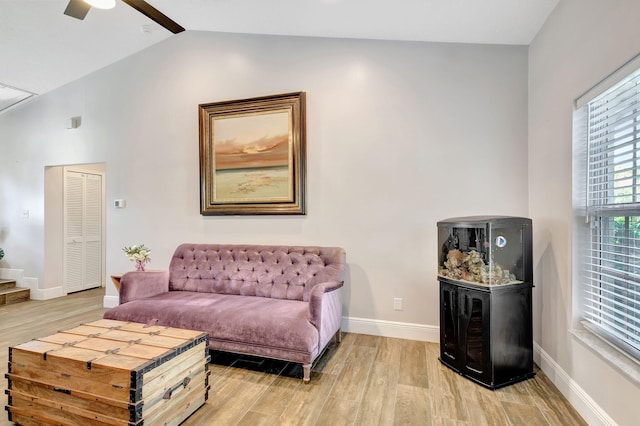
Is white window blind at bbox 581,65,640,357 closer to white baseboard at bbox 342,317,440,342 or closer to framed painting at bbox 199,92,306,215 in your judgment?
white baseboard at bbox 342,317,440,342

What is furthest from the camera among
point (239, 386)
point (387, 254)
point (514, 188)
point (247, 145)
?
point (247, 145)

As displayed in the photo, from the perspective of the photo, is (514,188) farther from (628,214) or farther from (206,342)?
(206,342)

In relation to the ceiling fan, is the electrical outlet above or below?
below

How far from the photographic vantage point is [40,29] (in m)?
3.46

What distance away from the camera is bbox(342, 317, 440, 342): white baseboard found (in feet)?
10.4

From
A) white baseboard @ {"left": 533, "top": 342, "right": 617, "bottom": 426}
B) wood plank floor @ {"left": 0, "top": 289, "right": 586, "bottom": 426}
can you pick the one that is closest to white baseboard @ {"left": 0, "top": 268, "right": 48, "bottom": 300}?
wood plank floor @ {"left": 0, "top": 289, "right": 586, "bottom": 426}

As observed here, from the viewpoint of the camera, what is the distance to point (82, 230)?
5.41 metres

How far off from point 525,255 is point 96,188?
253 inches

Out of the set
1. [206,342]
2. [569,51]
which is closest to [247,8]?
[569,51]

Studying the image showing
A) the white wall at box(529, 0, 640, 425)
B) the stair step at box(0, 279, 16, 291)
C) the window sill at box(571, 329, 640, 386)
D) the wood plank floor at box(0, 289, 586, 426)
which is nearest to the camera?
the window sill at box(571, 329, 640, 386)

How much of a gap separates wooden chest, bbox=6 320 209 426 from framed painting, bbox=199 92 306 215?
1841 mm

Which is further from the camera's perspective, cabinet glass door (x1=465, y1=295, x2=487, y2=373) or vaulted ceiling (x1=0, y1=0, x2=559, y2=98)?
vaulted ceiling (x1=0, y1=0, x2=559, y2=98)

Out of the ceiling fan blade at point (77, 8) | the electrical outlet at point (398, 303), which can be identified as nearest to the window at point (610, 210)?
the electrical outlet at point (398, 303)

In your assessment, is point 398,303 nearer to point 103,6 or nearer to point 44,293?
point 103,6
